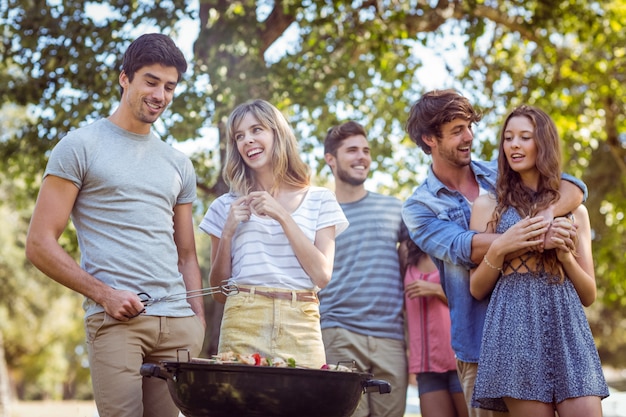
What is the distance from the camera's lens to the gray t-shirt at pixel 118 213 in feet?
9.84

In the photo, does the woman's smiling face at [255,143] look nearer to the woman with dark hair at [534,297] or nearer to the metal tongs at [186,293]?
the metal tongs at [186,293]

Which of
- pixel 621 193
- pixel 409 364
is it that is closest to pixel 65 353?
pixel 621 193

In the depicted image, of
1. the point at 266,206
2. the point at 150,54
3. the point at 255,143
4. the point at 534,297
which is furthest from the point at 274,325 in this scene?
the point at 150,54

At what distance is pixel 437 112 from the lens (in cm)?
377

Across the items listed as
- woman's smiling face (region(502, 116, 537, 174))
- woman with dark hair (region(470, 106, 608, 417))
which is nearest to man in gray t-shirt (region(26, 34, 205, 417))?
woman with dark hair (region(470, 106, 608, 417))

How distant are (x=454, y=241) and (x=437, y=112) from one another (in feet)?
2.20

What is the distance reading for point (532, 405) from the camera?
9.96ft

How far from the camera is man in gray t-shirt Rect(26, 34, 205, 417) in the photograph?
2908mm

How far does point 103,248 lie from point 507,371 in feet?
5.18

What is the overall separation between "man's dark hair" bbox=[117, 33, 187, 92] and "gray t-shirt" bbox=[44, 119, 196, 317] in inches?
9.5

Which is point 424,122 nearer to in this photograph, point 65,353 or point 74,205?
point 74,205

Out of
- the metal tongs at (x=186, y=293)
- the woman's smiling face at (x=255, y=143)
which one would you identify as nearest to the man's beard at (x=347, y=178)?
the woman's smiling face at (x=255, y=143)

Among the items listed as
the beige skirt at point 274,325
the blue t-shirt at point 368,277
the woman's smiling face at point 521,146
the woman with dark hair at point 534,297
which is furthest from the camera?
the blue t-shirt at point 368,277

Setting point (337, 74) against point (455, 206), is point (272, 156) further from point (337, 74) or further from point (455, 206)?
point (337, 74)
